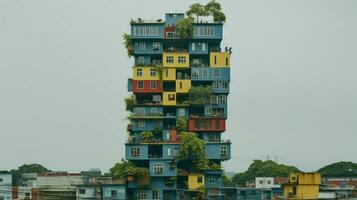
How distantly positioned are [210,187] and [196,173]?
3304mm

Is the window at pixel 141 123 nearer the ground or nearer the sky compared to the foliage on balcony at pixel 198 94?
nearer the ground

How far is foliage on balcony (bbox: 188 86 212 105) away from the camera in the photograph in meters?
110

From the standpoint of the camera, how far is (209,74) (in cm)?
11219

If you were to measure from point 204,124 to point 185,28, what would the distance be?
15874 mm

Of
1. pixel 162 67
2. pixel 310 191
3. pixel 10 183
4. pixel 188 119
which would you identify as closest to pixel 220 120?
pixel 188 119

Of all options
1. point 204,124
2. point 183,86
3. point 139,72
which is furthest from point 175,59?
point 204,124

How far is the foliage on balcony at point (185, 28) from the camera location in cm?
11000

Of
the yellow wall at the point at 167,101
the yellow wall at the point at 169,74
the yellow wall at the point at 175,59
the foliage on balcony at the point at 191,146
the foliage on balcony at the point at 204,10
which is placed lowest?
the foliage on balcony at the point at 191,146

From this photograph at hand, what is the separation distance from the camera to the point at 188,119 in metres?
111

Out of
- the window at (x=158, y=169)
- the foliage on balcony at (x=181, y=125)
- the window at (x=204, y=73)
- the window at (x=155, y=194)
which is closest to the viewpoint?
the window at (x=155, y=194)

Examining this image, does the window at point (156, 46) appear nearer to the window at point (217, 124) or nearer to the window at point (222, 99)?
the window at point (222, 99)

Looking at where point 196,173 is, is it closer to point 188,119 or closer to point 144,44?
point 188,119

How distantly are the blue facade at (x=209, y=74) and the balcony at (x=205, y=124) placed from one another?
6.81 metres

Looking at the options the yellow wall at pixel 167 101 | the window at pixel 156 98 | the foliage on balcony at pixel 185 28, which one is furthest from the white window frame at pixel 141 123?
the foliage on balcony at pixel 185 28
